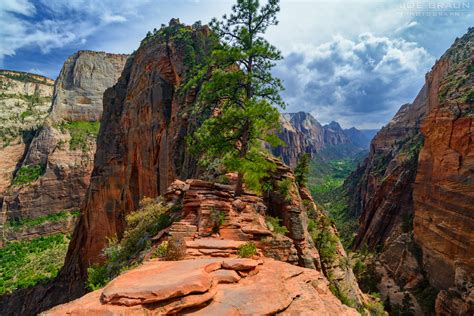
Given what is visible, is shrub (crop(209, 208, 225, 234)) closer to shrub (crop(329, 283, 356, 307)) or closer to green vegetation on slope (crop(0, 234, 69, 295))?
shrub (crop(329, 283, 356, 307))

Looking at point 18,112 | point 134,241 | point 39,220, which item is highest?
point 18,112

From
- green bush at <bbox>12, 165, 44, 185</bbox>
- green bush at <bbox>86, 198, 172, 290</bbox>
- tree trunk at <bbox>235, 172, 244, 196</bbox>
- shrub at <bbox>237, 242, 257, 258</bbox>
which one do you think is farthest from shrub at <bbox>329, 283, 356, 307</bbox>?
green bush at <bbox>12, 165, 44, 185</bbox>

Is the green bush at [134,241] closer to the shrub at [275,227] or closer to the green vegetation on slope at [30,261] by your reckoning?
the shrub at [275,227]

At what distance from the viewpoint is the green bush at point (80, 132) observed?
94688 mm

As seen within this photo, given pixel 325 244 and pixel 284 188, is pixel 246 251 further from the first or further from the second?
pixel 325 244

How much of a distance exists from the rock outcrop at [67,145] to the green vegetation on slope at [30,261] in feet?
13.0

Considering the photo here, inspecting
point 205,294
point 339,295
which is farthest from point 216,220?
point 339,295

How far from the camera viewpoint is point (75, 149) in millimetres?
93062

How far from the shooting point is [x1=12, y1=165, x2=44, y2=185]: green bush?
85.8 metres

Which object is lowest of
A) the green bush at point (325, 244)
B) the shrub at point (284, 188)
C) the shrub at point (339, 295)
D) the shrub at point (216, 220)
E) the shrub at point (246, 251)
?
the shrub at point (339, 295)

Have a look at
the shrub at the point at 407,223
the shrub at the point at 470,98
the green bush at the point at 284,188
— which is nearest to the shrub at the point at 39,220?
the green bush at the point at 284,188

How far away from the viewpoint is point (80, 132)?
99312mm

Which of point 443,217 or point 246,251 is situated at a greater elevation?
point 246,251

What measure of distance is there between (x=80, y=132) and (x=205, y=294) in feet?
351
